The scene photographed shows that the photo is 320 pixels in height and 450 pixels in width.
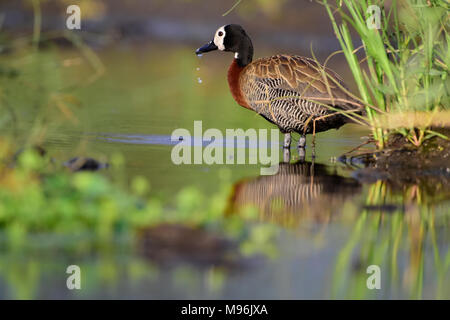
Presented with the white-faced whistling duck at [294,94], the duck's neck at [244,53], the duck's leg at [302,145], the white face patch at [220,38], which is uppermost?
the white face patch at [220,38]

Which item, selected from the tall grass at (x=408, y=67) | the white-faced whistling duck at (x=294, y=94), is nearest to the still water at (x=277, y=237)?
the white-faced whistling duck at (x=294, y=94)

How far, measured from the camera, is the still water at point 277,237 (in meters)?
4.37

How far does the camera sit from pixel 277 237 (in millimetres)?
5355

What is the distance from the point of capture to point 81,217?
5152 mm

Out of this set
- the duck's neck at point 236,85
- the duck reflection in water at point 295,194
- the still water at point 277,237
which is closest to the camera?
the still water at point 277,237

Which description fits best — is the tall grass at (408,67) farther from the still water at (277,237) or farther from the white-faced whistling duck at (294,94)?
the still water at (277,237)

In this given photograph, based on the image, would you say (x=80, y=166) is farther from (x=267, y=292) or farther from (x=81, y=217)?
(x=267, y=292)

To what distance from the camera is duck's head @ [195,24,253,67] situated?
9938 mm

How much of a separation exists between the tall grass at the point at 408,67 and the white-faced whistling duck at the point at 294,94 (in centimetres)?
36

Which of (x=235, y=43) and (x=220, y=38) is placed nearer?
(x=235, y=43)

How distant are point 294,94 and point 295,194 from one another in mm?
2356

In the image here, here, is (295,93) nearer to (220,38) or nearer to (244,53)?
(244,53)

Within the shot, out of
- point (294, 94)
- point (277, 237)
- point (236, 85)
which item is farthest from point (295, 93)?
point (277, 237)

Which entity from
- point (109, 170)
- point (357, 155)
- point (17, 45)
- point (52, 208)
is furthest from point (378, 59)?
point (52, 208)
